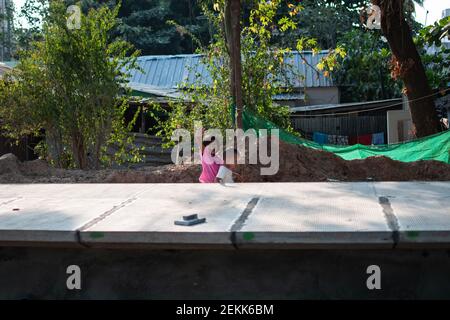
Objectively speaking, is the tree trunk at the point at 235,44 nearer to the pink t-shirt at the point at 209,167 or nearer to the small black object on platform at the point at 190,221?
the pink t-shirt at the point at 209,167

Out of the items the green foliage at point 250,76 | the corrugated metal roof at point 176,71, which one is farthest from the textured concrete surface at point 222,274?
the corrugated metal roof at point 176,71

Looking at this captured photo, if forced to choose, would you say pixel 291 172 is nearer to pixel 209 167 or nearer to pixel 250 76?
pixel 209 167

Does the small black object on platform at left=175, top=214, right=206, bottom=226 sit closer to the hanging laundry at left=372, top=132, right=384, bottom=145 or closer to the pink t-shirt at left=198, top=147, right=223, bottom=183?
the pink t-shirt at left=198, top=147, right=223, bottom=183

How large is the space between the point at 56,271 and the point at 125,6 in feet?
104

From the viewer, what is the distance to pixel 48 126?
32.6 feet

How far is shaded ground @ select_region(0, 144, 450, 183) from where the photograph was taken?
8.20 m

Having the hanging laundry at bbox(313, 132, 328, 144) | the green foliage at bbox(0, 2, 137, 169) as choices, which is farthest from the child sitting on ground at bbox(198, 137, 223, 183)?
the hanging laundry at bbox(313, 132, 328, 144)

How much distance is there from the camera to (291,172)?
858cm

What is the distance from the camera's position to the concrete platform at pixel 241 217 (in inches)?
124

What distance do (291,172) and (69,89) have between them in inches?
147

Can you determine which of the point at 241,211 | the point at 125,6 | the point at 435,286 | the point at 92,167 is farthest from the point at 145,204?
the point at 125,6

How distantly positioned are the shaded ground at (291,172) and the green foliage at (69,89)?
0.81 m
